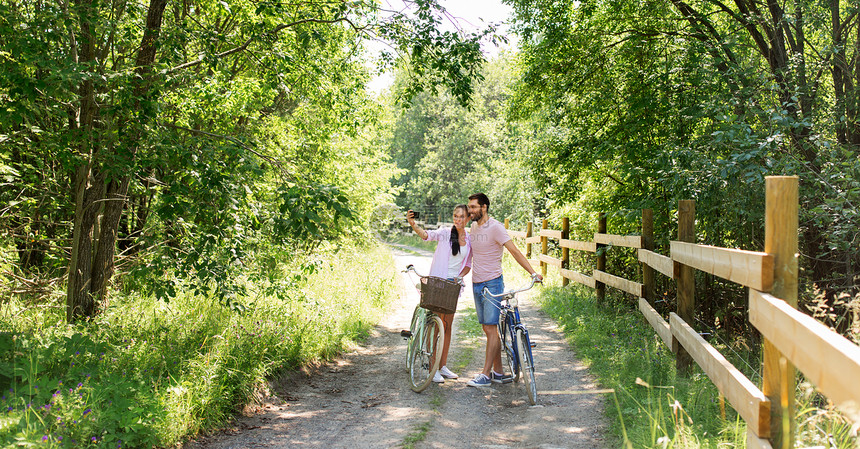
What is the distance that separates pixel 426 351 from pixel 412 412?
0.88 meters

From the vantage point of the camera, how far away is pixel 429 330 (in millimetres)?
6195

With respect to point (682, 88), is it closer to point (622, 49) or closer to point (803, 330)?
point (622, 49)

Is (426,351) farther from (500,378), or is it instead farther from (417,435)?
(417,435)

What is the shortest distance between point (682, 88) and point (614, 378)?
159 inches

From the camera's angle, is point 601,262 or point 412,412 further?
point 601,262

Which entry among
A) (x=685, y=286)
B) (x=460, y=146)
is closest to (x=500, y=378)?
(x=685, y=286)

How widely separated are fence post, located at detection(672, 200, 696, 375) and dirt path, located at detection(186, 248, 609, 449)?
2.60 feet

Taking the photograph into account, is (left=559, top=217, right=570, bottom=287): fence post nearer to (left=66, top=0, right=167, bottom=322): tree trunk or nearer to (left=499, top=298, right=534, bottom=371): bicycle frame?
(left=499, top=298, right=534, bottom=371): bicycle frame

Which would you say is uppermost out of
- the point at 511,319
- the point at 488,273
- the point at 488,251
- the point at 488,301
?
the point at 488,251

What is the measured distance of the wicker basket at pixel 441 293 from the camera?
5981 millimetres

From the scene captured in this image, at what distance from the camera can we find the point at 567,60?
398 inches

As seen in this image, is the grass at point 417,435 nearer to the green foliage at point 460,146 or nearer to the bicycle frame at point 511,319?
the bicycle frame at point 511,319

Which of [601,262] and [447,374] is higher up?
[601,262]

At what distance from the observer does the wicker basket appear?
5.98 m
